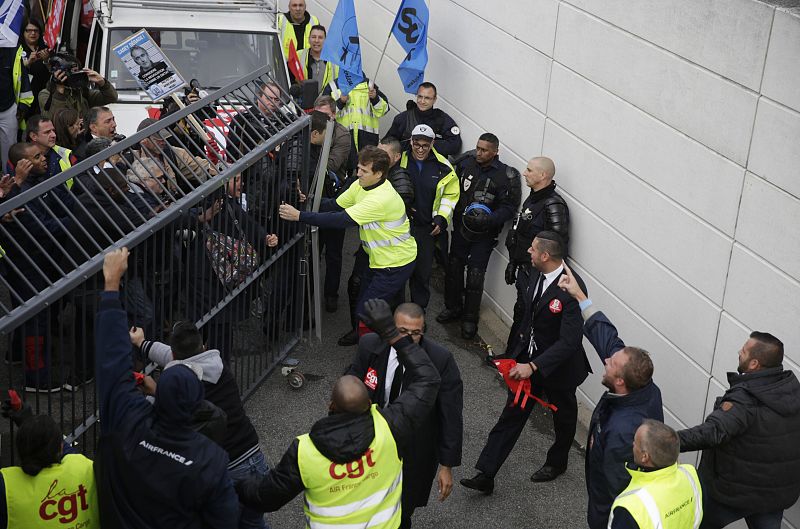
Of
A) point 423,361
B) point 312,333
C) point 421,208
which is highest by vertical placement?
point 423,361

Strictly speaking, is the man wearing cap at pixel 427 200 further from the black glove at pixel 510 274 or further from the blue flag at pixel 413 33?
the blue flag at pixel 413 33

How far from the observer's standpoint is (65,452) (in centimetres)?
491

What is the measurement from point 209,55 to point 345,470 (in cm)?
718

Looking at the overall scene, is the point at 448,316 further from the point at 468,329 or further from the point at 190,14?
the point at 190,14

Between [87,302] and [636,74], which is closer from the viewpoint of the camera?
[87,302]

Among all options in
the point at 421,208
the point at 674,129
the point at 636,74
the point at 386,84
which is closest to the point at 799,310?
the point at 674,129

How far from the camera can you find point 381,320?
503 centimetres

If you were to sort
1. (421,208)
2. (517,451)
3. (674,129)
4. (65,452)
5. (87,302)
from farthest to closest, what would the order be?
(421,208) → (517,451) → (674,129) → (87,302) → (65,452)

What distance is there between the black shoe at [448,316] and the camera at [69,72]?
13.3 feet

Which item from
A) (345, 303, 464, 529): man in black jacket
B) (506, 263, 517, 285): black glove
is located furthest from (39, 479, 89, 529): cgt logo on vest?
(506, 263, 517, 285): black glove

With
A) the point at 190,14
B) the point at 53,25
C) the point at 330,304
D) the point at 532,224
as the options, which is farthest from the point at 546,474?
the point at 53,25

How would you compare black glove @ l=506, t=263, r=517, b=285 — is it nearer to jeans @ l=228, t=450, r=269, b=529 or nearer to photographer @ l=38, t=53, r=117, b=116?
jeans @ l=228, t=450, r=269, b=529

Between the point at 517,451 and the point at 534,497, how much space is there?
22.5 inches

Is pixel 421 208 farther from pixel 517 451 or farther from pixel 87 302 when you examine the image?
pixel 87 302
